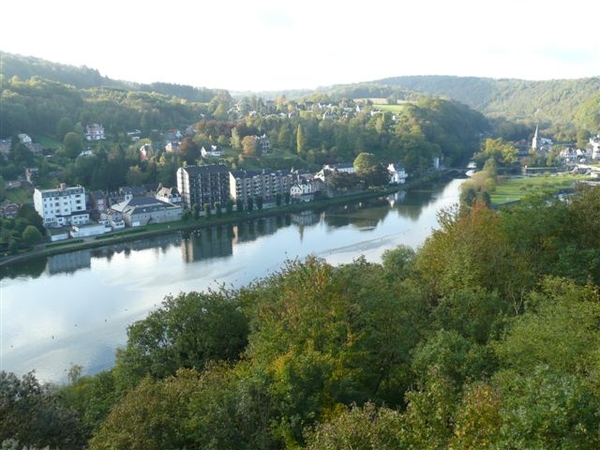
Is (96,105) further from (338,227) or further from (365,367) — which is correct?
(365,367)

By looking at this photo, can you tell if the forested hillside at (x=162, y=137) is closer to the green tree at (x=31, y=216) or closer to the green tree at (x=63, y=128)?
the green tree at (x=63, y=128)

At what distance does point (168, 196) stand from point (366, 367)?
1682 centimetres

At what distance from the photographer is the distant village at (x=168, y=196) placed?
18.1 meters

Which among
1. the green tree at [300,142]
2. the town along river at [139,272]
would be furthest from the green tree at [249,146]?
the town along river at [139,272]

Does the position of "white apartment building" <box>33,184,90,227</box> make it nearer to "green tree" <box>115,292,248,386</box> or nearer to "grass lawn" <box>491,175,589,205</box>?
"green tree" <box>115,292,248,386</box>

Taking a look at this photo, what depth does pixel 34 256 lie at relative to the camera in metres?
15.2

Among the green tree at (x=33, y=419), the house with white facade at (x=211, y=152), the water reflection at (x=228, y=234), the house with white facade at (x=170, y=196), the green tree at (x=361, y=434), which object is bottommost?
the water reflection at (x=228, y=234)

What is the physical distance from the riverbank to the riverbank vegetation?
1001cm

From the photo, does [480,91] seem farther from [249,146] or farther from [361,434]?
[361,434]

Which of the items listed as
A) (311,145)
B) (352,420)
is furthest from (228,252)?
(311,145)

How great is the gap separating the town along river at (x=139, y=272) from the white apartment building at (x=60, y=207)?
8.70ft

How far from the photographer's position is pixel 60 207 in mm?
18344

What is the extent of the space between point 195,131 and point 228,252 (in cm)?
1716

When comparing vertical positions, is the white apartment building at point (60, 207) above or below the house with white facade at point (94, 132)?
below
